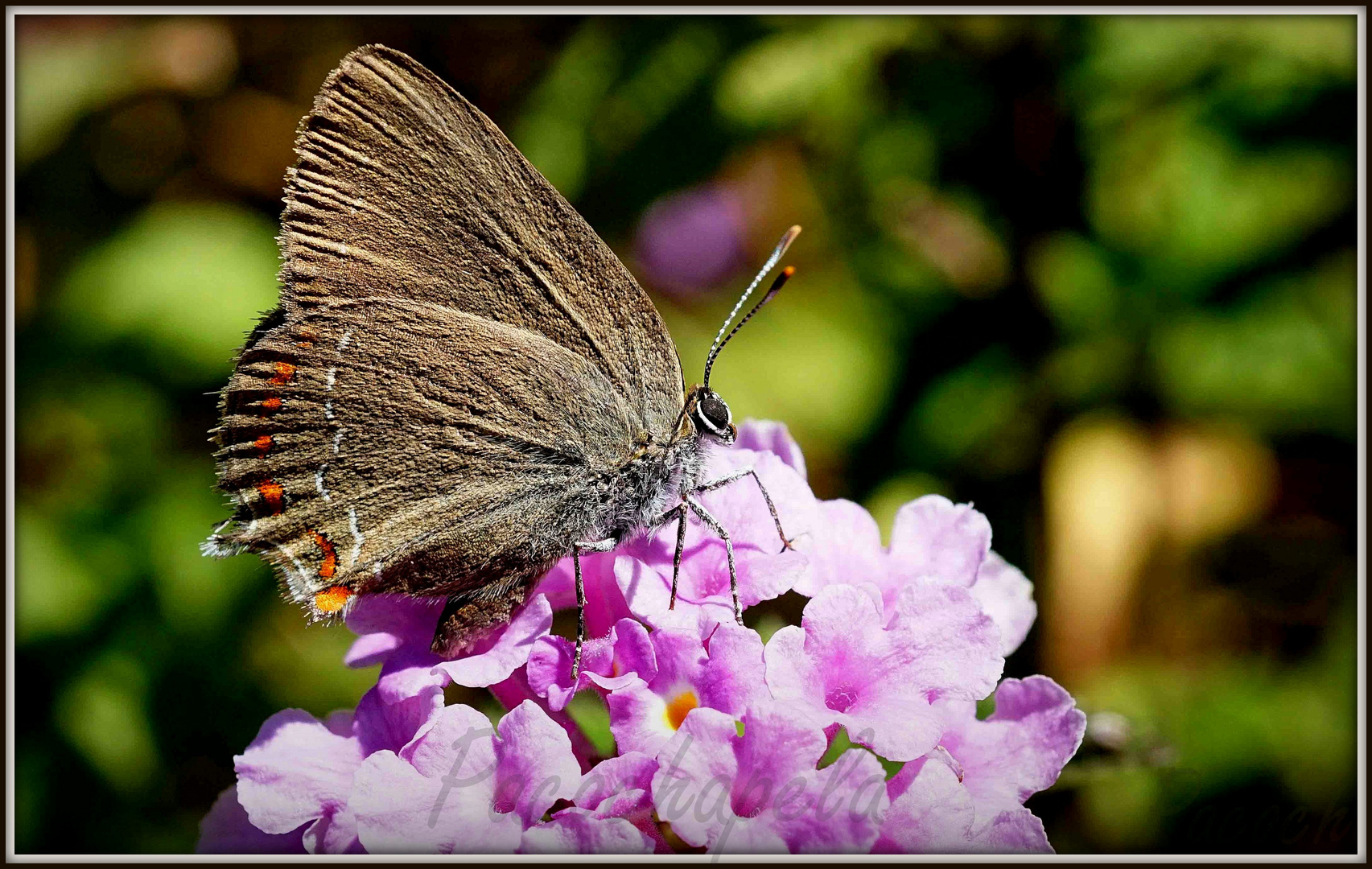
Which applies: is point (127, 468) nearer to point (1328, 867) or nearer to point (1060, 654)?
point (1060, 654)

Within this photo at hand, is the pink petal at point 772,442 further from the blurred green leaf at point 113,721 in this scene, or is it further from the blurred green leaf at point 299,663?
the blurred green leaf at point 113,721

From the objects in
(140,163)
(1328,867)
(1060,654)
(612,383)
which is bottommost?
(1060,654)

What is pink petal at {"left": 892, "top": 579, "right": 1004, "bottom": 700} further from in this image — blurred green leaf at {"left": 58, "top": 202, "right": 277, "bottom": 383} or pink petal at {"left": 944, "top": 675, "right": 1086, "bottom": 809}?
blurred green leaf at {"left": 58, "top": 202, "right": 277, "bottom": 383}

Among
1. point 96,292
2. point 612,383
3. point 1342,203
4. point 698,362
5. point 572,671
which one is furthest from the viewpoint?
point 698,362

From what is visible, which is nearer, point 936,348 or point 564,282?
point 564,282

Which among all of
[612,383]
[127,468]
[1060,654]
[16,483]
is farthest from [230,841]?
[1060,654]

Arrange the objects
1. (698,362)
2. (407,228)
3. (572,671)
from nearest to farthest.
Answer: (572,671) → (407,228) → (698,362)

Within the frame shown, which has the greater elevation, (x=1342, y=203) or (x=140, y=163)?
(x=140, y=163)
